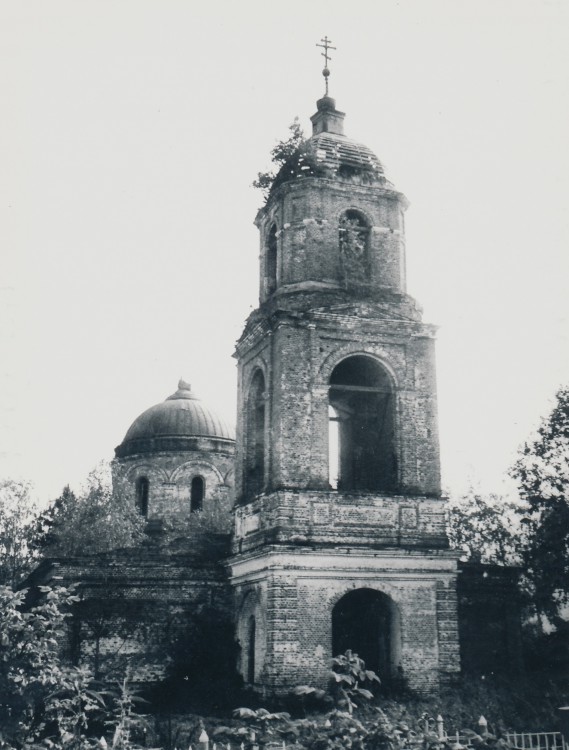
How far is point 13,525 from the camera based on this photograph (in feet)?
106

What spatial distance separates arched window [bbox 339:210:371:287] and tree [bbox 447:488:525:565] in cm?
1375

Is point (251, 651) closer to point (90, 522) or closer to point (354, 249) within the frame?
point (354, 249)

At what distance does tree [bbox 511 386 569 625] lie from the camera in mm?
19375

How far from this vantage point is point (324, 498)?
53.3 feet

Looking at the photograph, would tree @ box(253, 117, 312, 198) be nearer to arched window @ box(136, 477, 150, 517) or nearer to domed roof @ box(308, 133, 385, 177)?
domed roof @ box(308, 133, 385, 177)

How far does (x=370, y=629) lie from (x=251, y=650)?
2.35 metres

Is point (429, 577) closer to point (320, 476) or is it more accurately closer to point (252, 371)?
point (320, 476)

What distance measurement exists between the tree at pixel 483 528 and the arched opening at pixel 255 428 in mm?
12705

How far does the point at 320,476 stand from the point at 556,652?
7474 mm

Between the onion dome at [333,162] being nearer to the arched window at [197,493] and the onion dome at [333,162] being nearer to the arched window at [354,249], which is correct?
the arched window at [354,249]

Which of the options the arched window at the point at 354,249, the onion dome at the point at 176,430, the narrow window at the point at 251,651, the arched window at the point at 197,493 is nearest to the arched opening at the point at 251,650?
the narrow window at the point at 251,651

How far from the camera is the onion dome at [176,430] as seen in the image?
29219 millimetres

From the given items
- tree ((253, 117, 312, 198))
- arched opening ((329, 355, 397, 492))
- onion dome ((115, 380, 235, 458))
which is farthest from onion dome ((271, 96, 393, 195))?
onion dome ((115, 380, 235, 458))

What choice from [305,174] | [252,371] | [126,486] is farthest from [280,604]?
[126,486]
